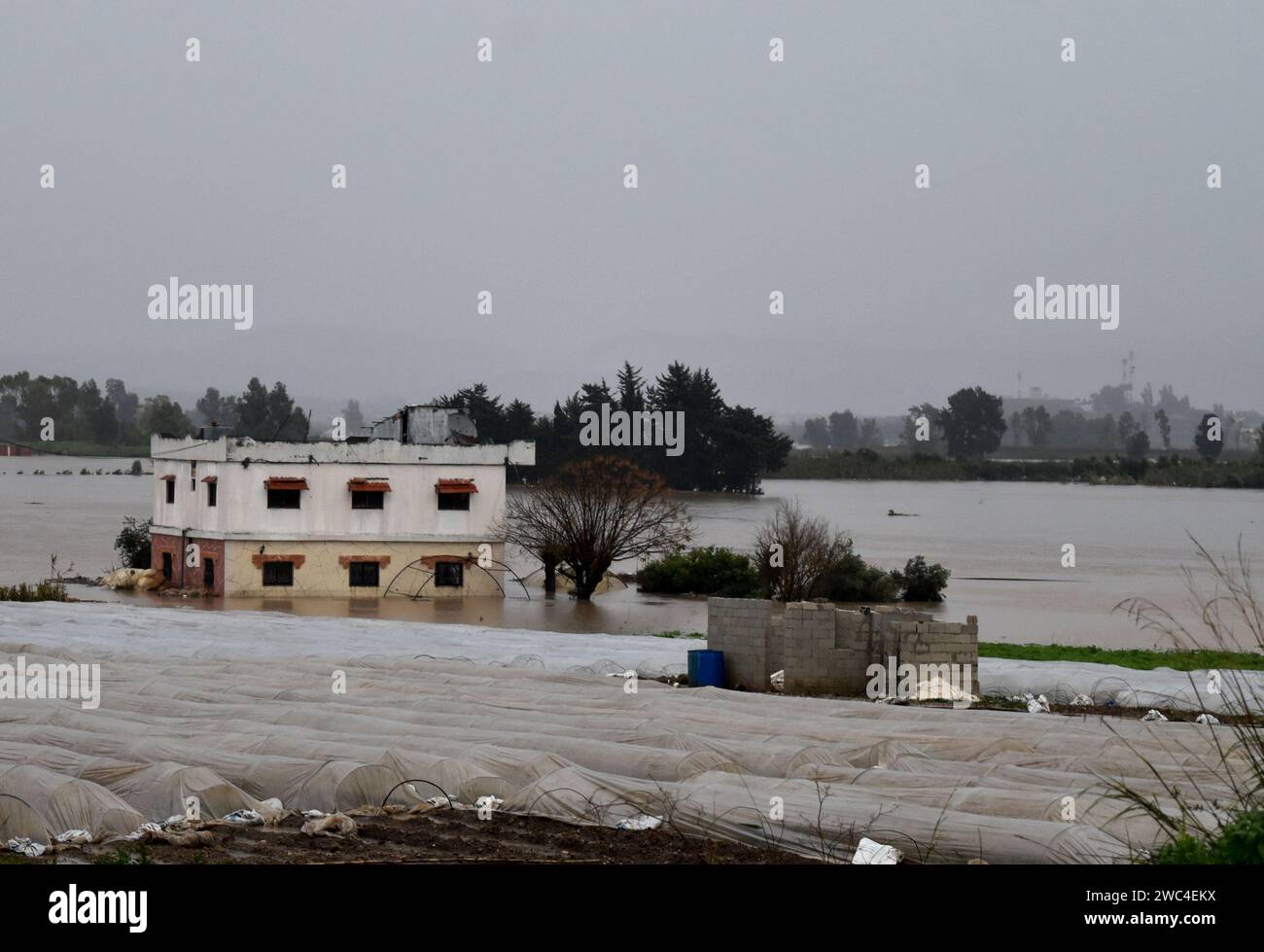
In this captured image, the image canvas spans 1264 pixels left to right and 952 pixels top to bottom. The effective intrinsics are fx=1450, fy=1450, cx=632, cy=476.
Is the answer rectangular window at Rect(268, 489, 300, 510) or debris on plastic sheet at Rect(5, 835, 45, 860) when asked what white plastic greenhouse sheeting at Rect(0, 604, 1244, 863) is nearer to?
debris on plastic sheet at Rect(5, 835, 45, 860)

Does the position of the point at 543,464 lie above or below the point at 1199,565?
above

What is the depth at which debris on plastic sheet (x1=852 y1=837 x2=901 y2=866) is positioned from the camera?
27.0 feet

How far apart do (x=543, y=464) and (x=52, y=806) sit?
79.0 m

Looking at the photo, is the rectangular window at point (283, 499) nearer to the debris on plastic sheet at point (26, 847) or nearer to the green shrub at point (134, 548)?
the green shrub at point (134, 548)

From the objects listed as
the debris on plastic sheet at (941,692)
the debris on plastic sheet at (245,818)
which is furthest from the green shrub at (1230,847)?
the debris on plastic sheet at (941,692)

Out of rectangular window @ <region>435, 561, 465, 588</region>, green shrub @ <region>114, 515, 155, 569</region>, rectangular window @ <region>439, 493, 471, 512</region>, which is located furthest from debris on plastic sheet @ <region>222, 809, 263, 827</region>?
green shrub @ <region>114, 515, 155, 569</region>

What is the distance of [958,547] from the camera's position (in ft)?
258

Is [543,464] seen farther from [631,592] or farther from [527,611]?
[527,611]

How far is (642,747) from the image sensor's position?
11672 millimetres

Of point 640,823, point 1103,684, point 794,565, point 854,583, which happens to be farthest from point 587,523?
point 640,823

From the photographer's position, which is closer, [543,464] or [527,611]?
[527,611]

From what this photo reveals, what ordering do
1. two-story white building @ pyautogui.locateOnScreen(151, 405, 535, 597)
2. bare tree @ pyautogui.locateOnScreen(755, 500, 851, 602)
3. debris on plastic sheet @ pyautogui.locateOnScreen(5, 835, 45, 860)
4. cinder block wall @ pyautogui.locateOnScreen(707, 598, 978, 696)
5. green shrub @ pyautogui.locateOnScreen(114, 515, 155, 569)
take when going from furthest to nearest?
green shrub @ pyautogui.locateOnScreen(114, 515, 155, 569) < bare tree @ pyautogui.locateOnScreen(755, 500, 851, 602) < two-story white building @ pyautogui.locateOnScreen(151, 405, 535, 597) < cinder block wall @ pyautogui.locateOnScreen(707, 598, 978, 696) < debris on plastic sheet @ pyautogui.locateOnScreen(5, 835, 45, 860)

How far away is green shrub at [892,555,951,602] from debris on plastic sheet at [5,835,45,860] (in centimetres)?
3902
